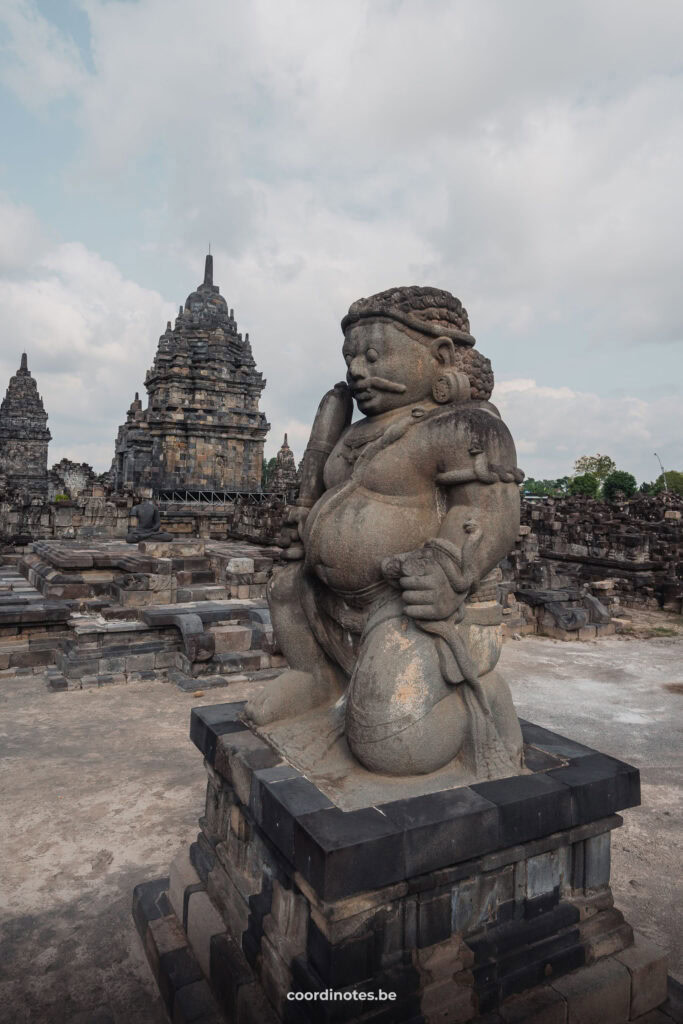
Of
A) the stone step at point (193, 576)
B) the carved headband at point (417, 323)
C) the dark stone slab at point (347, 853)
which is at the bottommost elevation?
the dark stone slab at point (347, 853)

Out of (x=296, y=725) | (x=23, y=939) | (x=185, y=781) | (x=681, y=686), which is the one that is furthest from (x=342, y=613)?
(x=681, y=686)

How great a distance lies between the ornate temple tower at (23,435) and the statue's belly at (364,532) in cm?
3743

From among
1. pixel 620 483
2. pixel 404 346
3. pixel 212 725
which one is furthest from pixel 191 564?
pixel 620 483

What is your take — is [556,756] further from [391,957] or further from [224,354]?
[224,354]

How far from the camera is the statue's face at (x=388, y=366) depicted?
2531 mm

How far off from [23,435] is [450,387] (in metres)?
39.8

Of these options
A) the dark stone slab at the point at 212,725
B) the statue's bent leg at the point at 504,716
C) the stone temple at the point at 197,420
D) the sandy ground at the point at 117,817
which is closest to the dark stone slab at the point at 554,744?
the statue's bent leg at the point at 504,716

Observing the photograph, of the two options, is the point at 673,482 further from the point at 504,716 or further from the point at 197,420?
the point at 504,716

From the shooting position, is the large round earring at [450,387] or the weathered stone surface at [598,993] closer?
the weathered stone surface at [598,993]

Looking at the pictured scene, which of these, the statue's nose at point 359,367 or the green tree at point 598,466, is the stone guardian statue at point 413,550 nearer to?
the statue's nose at point 359,367

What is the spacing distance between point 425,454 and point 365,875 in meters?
1.48

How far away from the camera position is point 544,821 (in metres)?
2.19

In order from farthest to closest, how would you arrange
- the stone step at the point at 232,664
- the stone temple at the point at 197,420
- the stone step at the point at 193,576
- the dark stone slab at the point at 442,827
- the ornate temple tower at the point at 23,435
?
the ornate temple tower at the point at 23,435
the stone temple at the point at 197,420
the stone step at the point at 193,576
the stone step at the point at 232,664
the dark stone slab at the point at 442,827

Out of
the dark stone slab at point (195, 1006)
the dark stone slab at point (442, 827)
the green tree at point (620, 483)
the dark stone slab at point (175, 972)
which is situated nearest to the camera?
the dark stone slab at point (442, 827)
